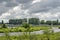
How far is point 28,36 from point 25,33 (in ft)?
0.98

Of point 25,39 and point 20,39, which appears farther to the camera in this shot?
point 25,39

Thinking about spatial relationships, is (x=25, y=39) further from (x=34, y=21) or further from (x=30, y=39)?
(x=34, y=21)

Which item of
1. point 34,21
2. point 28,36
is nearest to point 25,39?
point 28,36

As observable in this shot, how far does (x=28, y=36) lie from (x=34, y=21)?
89.0 metres

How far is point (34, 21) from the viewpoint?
10062 cm

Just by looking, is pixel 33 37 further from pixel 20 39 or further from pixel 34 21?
pixel 34 21

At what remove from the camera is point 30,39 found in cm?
1108

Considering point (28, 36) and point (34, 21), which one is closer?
point (28, 36)

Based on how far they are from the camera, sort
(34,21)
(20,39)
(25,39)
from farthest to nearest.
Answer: (34,21) → (25,39) → (20,39)

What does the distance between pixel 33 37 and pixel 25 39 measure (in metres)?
1.21

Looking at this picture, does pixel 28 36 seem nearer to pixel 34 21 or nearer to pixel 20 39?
pixel 20 39

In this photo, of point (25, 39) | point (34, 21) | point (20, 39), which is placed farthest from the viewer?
point (34, 21)

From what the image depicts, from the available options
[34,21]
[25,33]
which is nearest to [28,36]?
[25,33]

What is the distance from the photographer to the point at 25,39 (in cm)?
1227
